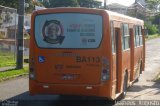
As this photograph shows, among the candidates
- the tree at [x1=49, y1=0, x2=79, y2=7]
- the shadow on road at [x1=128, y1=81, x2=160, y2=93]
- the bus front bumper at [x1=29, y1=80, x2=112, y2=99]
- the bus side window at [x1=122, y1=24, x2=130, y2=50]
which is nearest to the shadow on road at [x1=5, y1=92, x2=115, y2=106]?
the bus front bumper at [x1=29, y1=80, x2=112, y2=99]

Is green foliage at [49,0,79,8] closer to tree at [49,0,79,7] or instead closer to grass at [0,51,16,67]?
tree at [49,0,79,7]

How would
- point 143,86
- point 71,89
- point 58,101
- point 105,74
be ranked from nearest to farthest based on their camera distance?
1. point 105,74
2. point 71,89
3. point 58,101
4. point 143,86

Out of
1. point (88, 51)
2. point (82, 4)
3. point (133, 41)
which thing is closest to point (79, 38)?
point (88, 51)

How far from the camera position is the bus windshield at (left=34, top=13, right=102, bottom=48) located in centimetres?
1145

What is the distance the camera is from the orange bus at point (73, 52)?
11320mm

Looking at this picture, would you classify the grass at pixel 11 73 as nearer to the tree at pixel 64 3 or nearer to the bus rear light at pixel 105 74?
the bus rear light at pixel 105 74

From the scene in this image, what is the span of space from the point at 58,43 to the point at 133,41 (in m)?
4.85

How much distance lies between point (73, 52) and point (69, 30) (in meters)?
0.60

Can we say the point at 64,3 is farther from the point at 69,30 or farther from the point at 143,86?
the point at 69,30

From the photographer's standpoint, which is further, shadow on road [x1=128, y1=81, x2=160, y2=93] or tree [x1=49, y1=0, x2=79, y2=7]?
tree [x1=49, y1=0, x2=79, y2=7]

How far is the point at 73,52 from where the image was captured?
454 inches

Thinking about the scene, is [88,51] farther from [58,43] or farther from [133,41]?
[133,41]

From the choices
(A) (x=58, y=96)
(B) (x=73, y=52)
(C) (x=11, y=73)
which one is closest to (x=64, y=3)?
(C) (x=11, y=73)

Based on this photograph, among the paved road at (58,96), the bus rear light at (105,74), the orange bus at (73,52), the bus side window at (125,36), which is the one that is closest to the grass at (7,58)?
the paved road at (58,96)
